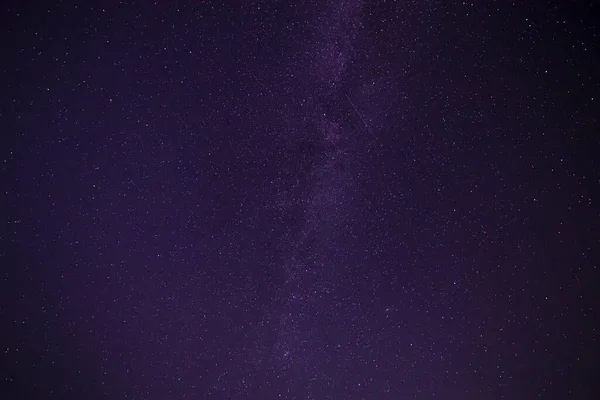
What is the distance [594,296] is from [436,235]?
856mm

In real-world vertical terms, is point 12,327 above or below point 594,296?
above

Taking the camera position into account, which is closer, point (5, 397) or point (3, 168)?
point (3, 168)

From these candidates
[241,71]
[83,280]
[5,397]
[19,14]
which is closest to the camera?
[19,14]

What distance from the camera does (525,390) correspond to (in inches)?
71.9

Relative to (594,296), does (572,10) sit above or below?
above

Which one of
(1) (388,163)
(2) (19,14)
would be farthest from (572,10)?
(2) (19,14)

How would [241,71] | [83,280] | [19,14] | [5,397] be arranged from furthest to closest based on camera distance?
1. [5,397]
2. [83,280]
3. [241,71]
4. [19,14]

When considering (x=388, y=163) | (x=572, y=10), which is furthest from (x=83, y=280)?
(x=572, y=10)

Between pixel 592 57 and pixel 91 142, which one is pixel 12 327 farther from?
pixel 592 57

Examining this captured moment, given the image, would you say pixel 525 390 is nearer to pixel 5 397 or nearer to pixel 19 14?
pixel 5 397

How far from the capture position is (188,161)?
1.53 metres

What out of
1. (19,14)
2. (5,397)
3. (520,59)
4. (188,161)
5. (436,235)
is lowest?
(436,235)

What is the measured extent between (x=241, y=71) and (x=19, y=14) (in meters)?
0.84

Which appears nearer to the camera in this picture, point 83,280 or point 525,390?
point 83,280
